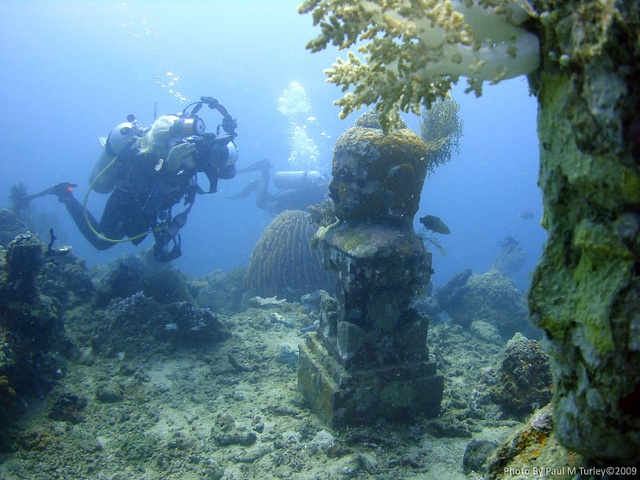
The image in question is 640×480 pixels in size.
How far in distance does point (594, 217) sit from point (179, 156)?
7.40m

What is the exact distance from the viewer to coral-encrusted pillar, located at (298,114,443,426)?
167 inches

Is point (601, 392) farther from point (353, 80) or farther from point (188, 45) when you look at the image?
point (188, 45)

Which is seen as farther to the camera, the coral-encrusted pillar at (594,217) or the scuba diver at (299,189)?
the scuba diver at (299,189)

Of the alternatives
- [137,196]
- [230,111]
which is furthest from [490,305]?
[230,111]

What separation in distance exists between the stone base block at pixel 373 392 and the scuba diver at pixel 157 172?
5.22m

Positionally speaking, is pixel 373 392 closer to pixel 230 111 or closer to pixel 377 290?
pixel 377 290

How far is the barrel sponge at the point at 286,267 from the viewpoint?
993 centimetres

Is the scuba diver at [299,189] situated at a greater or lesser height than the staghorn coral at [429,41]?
greater

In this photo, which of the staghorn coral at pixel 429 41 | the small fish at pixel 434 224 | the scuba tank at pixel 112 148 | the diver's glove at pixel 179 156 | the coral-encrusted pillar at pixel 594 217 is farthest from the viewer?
the scuba tank at pixel 112 148

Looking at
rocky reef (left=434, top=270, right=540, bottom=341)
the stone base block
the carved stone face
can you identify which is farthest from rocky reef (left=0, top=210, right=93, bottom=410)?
rocky reef (left=434, top=270, right=540, bottom=341)

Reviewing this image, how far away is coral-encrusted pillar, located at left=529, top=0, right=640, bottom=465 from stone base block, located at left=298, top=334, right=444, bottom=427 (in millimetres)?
2904

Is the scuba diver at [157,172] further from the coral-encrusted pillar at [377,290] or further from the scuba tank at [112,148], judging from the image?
the coral-encrusted pillar at [377,290]

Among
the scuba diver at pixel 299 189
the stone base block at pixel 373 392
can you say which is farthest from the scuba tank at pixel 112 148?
the scuba diver at pixel 299 189

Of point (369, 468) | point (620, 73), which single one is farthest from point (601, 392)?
point (369, 468)
